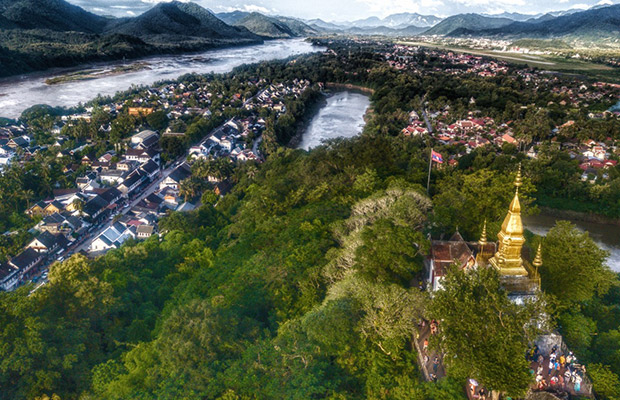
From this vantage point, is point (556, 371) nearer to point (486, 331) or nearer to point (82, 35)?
point (486, 331)

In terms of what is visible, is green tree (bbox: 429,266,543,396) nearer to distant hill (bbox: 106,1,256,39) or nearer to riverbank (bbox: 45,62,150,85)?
riverbank (bbox: 45,62,150,85)

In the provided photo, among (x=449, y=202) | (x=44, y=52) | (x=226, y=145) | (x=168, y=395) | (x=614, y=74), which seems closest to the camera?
(x=168, y=395)

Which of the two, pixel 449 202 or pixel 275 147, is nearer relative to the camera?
pixel 449 202


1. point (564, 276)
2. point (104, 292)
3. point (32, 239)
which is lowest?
point (32, 239)

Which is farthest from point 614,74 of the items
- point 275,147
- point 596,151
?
point 275,147

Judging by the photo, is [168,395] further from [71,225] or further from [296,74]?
[296,74]

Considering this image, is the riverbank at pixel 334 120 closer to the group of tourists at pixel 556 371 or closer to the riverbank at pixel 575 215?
the riverbank at pixel 575 215

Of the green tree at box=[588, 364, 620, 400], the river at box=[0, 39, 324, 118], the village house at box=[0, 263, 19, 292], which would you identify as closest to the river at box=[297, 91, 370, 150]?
the village house at box=[0, 263, 19, 292]

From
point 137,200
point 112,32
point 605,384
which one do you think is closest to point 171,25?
point 112,32
